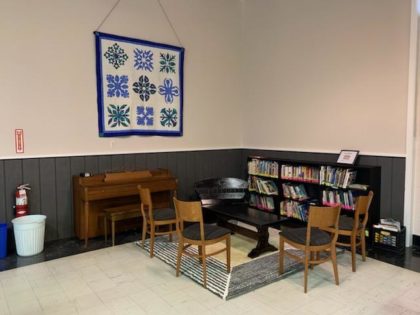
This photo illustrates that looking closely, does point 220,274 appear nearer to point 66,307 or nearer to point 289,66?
point 66,307

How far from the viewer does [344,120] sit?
4.87 meters

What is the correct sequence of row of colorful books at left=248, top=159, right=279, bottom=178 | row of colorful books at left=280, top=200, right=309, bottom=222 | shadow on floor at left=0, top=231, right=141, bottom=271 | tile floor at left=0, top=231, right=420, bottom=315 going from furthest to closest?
row of colorful books at left=248, top=159, right=279, bottom=178, row of colorful books at left=280, top=200, right=309, bottom=222, shadow on floor at left=0, top=231, right=141, bottom=271, tile floor at left=0, top=231, right=420, bottom=315

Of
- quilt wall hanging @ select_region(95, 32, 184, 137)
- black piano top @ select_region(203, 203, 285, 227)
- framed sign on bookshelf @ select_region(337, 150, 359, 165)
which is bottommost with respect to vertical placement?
black piano top @ select_region(203, 203, 285, 227)

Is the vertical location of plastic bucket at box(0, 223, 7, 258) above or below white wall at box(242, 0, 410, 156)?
below

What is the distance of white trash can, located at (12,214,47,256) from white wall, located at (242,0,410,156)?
Answer: 3.85m

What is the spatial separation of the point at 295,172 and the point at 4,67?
13.7ft

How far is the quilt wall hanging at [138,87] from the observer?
487 centimetres

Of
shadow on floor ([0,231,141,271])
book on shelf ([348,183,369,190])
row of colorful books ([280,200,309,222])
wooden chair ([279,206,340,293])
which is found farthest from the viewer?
row of colorful books ([280,200,309,222])

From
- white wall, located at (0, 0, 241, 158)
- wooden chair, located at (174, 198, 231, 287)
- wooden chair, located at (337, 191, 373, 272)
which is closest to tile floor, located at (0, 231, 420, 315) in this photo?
wooden chair, located at (337, 191, 373, 272)

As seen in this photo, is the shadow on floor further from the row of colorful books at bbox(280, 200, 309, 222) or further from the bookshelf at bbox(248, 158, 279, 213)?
the row of colorful books at bbox(280, 200, 309, 222)

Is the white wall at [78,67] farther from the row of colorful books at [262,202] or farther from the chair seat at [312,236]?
the chair seat at [312,236]

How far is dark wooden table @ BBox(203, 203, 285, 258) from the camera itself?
3.98 metres

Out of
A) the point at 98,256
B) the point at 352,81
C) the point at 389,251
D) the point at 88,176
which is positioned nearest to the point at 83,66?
the point at 88,176

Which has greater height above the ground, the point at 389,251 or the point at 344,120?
the point at 344,120
